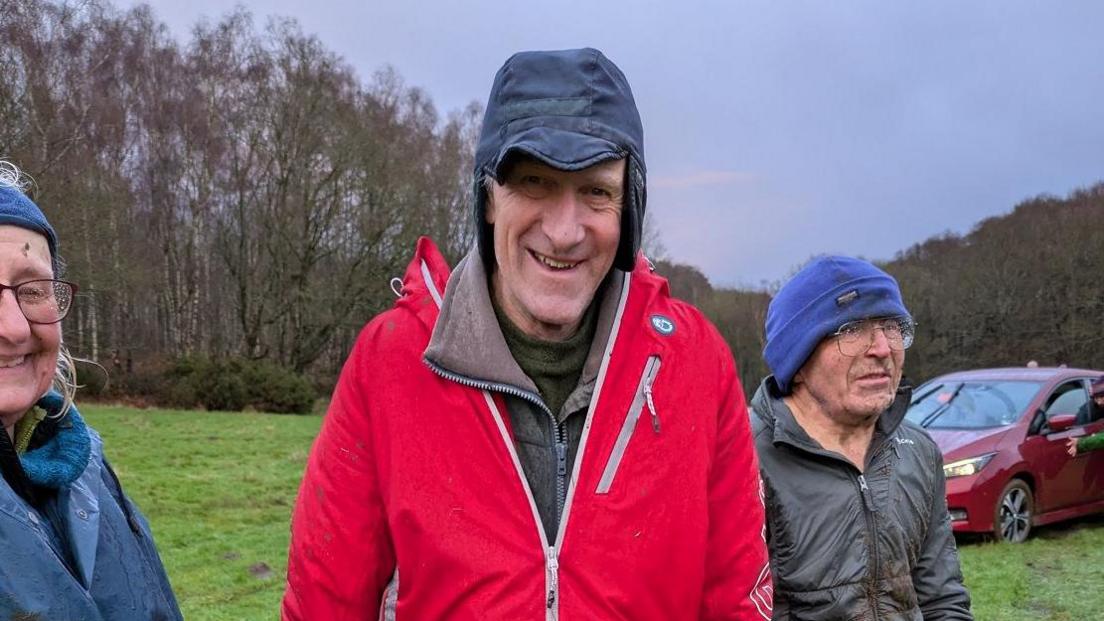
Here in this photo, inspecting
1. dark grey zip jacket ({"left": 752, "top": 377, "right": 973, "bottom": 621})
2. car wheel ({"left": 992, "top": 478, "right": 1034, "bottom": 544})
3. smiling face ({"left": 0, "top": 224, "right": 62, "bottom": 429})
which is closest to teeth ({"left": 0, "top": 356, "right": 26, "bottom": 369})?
smiling face ({"left": 0, "top": 224, "right": 62, "bottom": 429})

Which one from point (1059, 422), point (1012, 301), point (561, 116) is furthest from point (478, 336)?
point (1012, 301)

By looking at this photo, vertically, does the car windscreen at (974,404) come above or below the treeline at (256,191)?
below

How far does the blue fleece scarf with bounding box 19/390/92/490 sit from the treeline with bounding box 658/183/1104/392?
2936 cm

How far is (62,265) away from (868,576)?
2335 millimetres

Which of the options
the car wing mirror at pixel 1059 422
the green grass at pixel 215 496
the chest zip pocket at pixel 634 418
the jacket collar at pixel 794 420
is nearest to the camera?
the chest zip pocket at pixel 634 418

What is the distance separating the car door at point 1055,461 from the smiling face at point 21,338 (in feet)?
27.6

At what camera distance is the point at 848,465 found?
8.70ft

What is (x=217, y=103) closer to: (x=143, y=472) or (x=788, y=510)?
(x=143, y=472)

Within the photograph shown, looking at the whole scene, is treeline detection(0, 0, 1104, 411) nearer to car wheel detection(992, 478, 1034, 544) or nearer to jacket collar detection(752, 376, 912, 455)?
car wheel detection(992, 478, 1034, 544)

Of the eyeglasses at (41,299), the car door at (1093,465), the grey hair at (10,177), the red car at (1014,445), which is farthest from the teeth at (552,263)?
the car door at (1093,465)

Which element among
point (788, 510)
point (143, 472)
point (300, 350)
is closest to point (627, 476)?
point (788, 510)

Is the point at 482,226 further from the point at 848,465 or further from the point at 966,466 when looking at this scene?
the point at 966,466

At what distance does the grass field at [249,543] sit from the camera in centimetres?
636

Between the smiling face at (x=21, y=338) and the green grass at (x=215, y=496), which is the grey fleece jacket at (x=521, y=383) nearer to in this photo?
the smiling face at (x=21, y=338)
